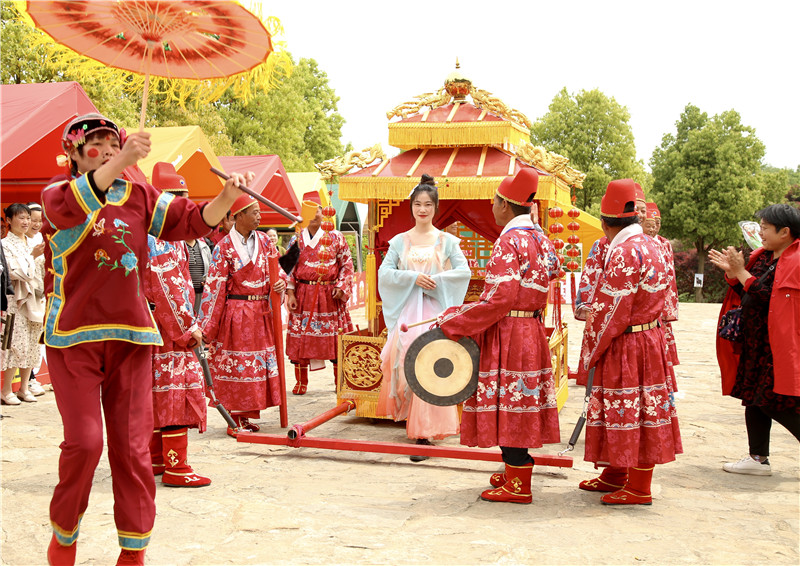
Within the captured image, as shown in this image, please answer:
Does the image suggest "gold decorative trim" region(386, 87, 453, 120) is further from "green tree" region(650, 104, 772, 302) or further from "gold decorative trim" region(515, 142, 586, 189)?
"green tree" region(650, 104, 772, 302)

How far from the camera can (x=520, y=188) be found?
450 centimetres

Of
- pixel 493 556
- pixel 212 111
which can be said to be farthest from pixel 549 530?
pixel 212 111

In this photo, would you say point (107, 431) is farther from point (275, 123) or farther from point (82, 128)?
point (275, 123)

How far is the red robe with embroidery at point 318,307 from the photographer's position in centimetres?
798

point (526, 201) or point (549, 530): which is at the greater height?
point (526, 201)

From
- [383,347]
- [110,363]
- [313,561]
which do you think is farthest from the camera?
[383,347]

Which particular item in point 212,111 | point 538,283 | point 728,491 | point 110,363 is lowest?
point 728,491

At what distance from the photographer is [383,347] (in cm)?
632

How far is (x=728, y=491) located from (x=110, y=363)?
3797 mm

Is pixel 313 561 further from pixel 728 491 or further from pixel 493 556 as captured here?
pixel 728 491

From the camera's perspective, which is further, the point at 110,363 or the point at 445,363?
the point at 445,363

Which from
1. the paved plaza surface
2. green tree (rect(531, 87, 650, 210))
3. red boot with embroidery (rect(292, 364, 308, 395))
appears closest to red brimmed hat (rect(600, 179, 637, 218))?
the paved plaza surface

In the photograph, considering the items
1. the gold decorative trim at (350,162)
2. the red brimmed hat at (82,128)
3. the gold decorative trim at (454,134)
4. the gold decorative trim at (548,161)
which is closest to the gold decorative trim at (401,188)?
the gold decorative trim at (350,162)

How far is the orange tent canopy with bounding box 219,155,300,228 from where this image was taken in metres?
14.0
